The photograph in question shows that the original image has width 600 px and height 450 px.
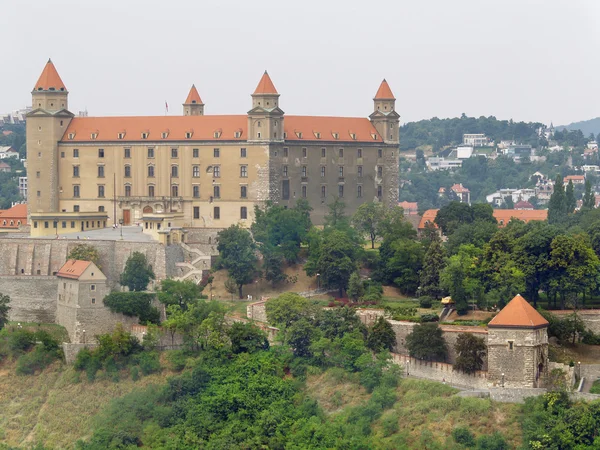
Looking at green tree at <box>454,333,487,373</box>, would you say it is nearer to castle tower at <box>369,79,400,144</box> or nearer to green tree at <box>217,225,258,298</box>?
green tree at <box>217,225,258,298</box>

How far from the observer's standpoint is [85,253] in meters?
86.1

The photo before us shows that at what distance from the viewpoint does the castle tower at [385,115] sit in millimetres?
100500

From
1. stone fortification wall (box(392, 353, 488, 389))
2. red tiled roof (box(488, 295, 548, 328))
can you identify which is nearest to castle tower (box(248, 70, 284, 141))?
stone fortification wall (box(392, 353, 488, 389))

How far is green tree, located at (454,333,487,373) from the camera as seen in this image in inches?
2672

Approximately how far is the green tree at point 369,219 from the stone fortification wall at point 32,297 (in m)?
20.6

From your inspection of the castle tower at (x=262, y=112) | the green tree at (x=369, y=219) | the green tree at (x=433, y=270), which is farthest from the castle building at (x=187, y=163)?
the green tree at (x=433, y=270)

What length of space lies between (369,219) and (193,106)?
16190 mm

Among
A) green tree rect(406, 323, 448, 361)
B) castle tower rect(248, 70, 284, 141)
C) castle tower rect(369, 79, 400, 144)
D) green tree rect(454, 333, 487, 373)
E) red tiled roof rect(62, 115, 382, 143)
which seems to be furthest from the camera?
castle tower rect(369, 79, 400, 144)

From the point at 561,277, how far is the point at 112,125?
115 feet

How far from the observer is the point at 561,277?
74.8 metres

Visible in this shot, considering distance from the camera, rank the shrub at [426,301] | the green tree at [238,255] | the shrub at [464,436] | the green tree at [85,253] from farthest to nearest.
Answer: the green tree at [238,255] < the green tree at [85,253] < the shrub at [426,301] < the shrub at [464,436]

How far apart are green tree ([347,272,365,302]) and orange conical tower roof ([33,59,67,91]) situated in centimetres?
2567

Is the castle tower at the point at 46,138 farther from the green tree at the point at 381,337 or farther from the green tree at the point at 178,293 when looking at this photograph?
the green tree at the point at 381,337

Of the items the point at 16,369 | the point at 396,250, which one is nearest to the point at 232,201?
the point at 396,250
